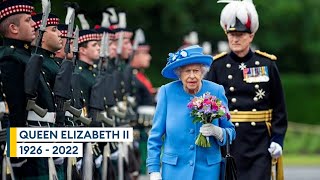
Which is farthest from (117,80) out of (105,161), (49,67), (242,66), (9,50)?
(9,50)

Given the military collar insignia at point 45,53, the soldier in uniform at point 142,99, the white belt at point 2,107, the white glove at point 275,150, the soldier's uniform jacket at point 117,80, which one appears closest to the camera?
the white belt at point 2,107

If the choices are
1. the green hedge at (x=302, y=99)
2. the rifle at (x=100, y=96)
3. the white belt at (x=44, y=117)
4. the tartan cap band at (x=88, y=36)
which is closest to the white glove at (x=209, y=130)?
the white belt at (x=44, y=117)

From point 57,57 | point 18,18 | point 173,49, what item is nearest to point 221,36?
point 173,49

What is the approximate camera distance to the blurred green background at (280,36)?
32.5m

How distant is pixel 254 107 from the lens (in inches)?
492

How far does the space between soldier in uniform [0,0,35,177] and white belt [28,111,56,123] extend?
0.71 feet

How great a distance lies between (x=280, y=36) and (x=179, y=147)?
2752 cm

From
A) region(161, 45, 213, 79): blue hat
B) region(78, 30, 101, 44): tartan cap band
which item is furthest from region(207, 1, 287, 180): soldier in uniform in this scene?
region(78, 30, 101, 44): tartan cap band

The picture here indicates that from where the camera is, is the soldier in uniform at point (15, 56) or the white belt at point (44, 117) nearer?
the soldier in uniform at point (15, 56)

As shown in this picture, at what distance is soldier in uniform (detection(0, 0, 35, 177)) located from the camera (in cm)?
1052

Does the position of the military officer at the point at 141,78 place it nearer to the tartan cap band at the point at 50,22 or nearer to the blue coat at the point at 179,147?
the tartan cap band at the point at 50,22

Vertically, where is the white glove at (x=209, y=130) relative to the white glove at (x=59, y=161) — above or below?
above

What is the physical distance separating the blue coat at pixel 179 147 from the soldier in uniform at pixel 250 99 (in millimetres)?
1816

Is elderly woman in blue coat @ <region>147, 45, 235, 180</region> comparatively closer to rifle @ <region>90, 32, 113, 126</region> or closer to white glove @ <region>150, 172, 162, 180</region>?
white glove @ <region>150, 172, 162, 180</region>
